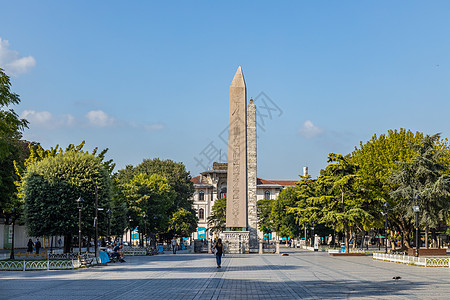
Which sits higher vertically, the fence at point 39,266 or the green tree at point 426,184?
the green tree at point 426,184

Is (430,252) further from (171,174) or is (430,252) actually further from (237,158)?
(171,174)

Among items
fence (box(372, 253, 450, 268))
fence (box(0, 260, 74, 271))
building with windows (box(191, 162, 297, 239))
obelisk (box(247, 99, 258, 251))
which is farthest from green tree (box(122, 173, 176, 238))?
building with windows (box(191, 162, 297, 239))

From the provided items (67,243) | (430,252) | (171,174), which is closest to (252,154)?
(171,174)

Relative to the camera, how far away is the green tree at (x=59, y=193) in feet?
126

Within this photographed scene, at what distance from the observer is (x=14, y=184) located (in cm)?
4694

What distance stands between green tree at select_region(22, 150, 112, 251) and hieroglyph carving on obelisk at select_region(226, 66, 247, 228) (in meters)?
10.5

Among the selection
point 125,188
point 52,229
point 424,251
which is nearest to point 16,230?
point 125,188

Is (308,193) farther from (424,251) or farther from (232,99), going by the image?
(424,251)

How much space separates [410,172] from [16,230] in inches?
1978

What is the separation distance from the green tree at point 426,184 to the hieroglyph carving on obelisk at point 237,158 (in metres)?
12.4

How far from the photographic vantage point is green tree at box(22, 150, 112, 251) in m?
38.5

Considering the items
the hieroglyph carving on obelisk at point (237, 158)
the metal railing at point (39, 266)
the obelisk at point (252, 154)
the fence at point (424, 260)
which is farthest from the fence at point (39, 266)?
the obelisk at point (252, 154)

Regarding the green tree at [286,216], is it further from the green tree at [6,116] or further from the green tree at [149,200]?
the green tree at [6,116]

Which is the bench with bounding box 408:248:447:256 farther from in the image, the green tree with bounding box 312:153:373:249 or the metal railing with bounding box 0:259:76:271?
the metal railing with bounding box 0:259:76:271
